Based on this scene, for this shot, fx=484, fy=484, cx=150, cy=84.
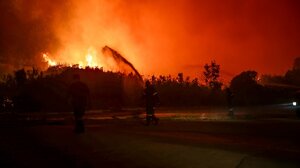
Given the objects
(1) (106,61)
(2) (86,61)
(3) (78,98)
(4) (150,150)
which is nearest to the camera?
(4) (150,150)

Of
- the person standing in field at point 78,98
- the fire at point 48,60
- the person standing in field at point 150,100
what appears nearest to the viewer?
the person standing in field at point 78,98

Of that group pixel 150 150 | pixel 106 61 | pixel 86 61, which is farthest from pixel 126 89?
pixel 150 150

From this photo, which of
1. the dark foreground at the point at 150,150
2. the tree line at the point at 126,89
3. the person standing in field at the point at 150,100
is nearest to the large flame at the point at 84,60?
the tree line at the point at 126,89

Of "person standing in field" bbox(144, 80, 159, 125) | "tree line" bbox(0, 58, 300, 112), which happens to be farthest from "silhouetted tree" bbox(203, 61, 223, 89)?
"person standing in field" bbox(144, 80, 159, 125)

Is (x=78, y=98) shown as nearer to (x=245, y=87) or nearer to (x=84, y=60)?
(x=245, y=87)

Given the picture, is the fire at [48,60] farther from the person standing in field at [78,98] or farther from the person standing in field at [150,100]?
the person standing in field at [78,98]

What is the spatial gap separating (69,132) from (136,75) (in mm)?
34603

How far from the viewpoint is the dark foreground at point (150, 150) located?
10.0m

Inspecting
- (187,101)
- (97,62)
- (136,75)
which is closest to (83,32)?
(97,62)

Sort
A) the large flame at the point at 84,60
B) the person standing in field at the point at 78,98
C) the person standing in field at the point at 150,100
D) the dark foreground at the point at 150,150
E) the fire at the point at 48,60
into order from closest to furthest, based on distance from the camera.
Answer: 1. the dark foreground at the point at 150,150
2. the person standing in field at the point at 78,98
3. the person standing in field at the point at 150,100
4. the large flame at the point at 84,60
5. the fire at the point at 48,60

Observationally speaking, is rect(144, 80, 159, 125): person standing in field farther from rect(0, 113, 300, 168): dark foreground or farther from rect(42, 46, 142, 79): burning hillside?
rect(42, 46, 142, 79): burning hillside

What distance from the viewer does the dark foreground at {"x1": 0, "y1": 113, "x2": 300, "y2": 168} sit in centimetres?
1003

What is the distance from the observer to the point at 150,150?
11.5 metres

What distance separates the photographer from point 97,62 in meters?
53.0
